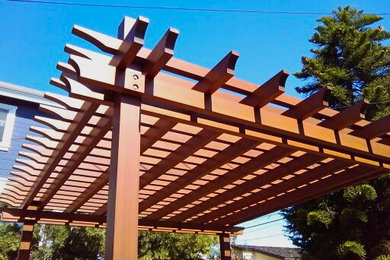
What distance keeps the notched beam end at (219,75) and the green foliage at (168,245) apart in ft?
27.3

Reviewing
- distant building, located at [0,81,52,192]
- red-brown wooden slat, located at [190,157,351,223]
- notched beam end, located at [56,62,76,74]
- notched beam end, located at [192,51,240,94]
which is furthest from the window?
notched beam end, located at [192,51,240,94]

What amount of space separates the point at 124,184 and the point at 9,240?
24.0ft

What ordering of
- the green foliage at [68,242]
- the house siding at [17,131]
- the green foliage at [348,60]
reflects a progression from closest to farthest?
the green foliage at [348,60], the house siding at [17,131], the green foliage at [68,242]

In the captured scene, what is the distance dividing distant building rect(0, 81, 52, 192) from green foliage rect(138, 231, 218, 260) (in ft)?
13.2

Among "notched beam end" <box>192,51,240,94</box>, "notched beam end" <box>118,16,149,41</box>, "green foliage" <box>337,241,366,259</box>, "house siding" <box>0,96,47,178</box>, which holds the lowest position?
"green foliage" <box>337,241,366,259</box>

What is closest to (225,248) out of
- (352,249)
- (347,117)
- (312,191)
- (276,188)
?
(352,249)

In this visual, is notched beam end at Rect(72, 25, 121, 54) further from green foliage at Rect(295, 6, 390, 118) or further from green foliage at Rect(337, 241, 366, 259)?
green foliage at Rect(295, 6, 390, 118)

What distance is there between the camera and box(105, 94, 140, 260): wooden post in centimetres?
172

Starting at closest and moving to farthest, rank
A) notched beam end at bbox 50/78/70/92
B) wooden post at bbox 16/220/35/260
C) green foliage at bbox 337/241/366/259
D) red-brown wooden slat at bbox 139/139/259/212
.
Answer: notched beam end at bbox 50/78/70/92 < red-brown wooden slat at bbox 139/139/259/212 < wooden post at bbox 16/220/35/260 < green foliage at bbox 337/241/366/259

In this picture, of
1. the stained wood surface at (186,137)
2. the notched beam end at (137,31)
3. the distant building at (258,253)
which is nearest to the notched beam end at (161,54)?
the stained wood surface at (186,137)

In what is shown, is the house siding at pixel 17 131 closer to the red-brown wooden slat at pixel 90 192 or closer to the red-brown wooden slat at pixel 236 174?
the red-brown wooden slat at pixel 90 192

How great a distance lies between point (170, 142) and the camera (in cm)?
332

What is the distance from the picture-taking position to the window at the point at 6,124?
26.4 ft

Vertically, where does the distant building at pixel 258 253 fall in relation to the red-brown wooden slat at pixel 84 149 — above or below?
below
